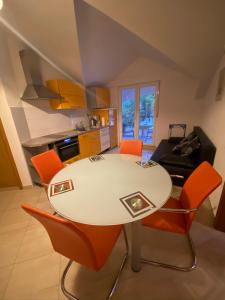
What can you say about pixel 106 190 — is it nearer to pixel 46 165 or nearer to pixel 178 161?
pixel 46 165

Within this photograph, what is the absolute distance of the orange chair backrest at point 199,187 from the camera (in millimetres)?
1005

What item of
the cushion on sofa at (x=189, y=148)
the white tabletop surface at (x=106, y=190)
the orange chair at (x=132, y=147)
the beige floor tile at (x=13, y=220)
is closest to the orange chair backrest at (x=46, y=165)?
the white tabletop surface at (x=106, y=190)

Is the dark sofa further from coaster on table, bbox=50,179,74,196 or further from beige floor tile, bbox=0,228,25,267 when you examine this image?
beige floor tile, bbox=0,228,25,267

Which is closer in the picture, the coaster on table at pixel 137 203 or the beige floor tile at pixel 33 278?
the coaster on table at pixel 137 203

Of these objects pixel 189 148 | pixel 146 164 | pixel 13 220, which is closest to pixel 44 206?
pixel 13 220

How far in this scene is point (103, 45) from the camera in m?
2.80

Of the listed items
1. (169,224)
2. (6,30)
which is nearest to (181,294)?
(169,224)

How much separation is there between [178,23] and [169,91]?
7.47ft

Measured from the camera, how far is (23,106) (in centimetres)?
258

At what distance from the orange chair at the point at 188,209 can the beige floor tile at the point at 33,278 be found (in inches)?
34.8

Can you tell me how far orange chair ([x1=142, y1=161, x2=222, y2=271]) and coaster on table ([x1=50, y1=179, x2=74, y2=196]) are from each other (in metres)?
0.71

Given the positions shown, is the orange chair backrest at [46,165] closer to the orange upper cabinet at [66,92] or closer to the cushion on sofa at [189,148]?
the orange upper cabinet at [66,92]

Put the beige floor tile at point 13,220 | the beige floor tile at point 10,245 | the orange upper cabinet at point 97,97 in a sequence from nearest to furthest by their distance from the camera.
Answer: the beige floor tile at point 10,245 → the beige floor tile at point 13,220 → the orange upper cabinet at point 97,97

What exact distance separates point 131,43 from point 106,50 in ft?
2.43
